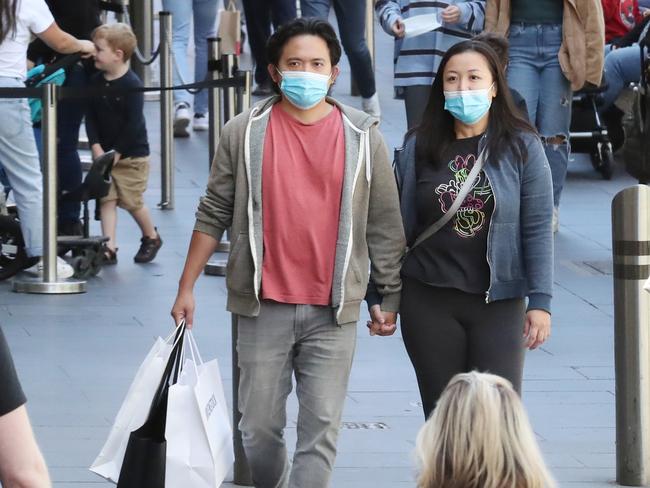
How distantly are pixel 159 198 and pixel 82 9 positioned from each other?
177cm

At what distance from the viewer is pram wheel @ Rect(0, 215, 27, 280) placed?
9.67 meters

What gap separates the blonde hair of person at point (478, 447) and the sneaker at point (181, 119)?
11.0 meters

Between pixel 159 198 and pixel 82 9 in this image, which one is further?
pixel 159 198

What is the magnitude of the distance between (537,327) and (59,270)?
16.1 feet

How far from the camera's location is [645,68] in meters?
11.0

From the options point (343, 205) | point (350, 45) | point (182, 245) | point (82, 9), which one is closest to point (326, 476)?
point (343, 205)

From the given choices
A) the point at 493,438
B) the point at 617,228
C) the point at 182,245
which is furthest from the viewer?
the point at 182,245

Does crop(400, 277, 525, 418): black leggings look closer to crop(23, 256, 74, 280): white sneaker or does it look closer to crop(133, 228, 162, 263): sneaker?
crop(23, 256, 74, 280): white sneaker

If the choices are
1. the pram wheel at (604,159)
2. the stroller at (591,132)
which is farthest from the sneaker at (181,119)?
the pram wheel at (604,159)

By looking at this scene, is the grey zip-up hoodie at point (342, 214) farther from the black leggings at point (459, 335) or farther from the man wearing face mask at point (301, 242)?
the black leggings at point (459, 335)

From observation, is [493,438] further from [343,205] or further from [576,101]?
[576,101]

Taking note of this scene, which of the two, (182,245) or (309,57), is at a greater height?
(309,57)

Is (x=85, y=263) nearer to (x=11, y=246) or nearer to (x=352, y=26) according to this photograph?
(x=11, y=246)

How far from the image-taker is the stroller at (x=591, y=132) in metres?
13.0
